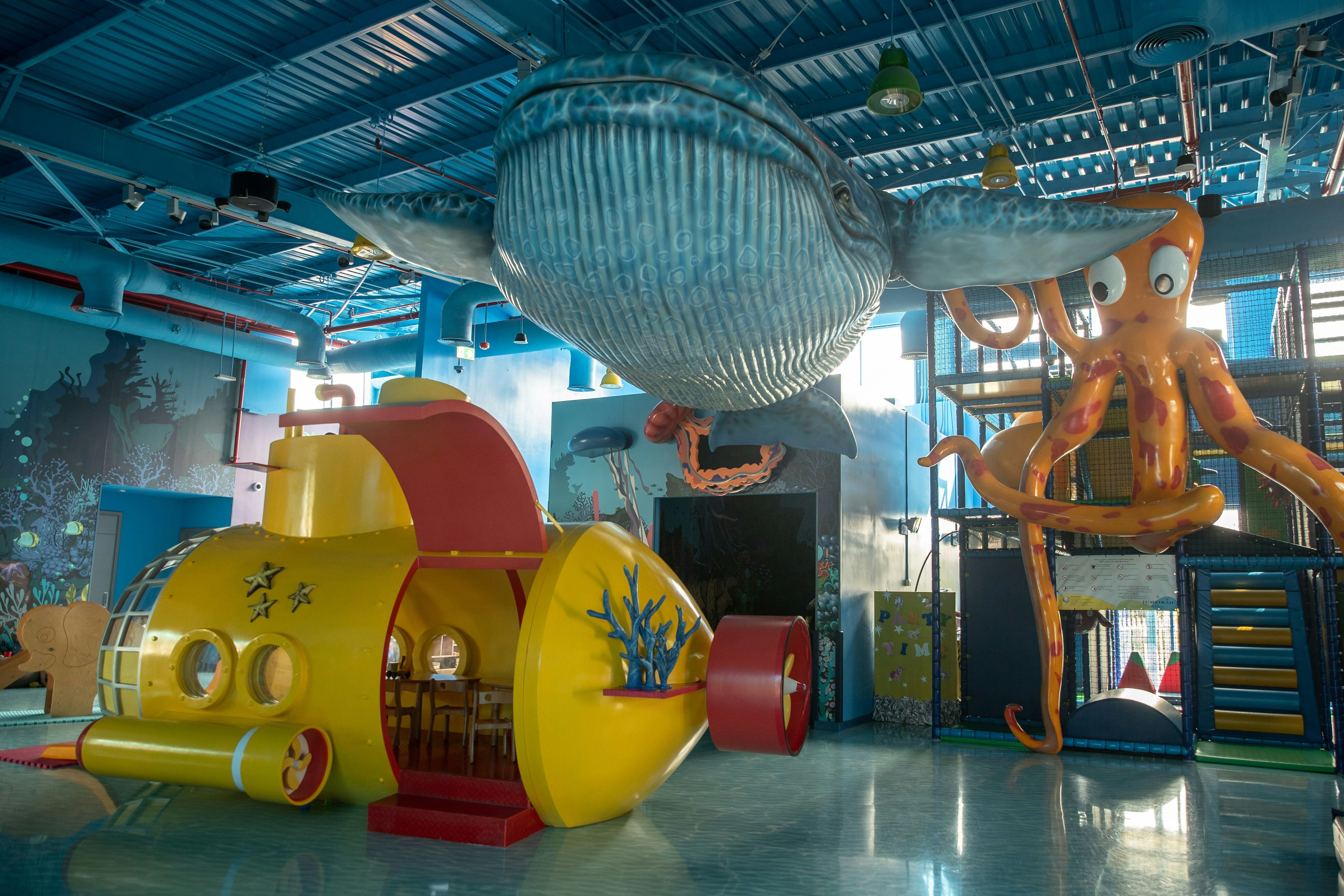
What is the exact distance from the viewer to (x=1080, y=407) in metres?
7.21

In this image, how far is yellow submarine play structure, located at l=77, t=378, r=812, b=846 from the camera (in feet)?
14.5

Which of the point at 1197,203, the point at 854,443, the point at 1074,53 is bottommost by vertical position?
the point at 854,443

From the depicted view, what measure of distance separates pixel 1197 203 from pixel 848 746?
6334 millimetres

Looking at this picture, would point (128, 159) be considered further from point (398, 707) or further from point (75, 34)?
point (398, 707)

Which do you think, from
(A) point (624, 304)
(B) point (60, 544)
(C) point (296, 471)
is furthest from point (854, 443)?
(B) point (60, 544)

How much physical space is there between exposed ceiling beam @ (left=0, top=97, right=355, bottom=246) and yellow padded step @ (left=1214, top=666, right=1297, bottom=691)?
31.7ft

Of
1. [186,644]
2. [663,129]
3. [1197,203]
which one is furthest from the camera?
[1197,203]

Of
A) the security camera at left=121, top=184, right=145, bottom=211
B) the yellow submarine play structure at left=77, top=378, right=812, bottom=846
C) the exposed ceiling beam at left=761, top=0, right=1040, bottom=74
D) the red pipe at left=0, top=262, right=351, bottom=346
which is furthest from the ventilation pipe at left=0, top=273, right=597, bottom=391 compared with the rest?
the yellow submarine play structure at left=77, top=378, right=812, bottom=846

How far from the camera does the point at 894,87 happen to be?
7145mm

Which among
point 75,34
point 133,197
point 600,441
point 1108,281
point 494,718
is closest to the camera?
point 1108,281

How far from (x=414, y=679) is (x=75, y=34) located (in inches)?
288

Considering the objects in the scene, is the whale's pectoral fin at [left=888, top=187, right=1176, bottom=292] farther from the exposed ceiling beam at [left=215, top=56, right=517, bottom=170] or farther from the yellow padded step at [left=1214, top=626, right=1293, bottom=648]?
the yellow padded step at [left=1214, top=626, right=1293, bottom=648]

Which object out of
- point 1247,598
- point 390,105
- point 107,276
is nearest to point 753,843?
point 1247,598

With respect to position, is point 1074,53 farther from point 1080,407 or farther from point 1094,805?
point 1094,805
